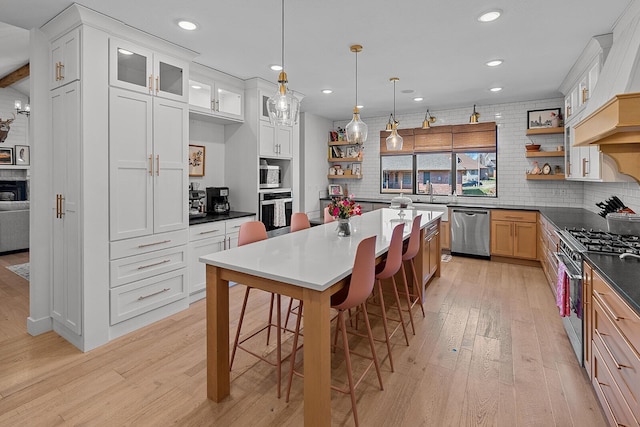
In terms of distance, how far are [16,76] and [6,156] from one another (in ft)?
10.1

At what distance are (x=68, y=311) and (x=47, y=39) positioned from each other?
2356 millimetres

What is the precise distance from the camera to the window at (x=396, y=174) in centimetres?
677

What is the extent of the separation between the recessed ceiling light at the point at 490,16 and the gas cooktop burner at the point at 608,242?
1896 millimetres

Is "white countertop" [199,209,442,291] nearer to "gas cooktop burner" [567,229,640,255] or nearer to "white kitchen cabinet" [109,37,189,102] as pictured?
"gas cooktop burner" [567,229,640,255]

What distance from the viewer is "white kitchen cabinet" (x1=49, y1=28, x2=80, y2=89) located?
2650mm

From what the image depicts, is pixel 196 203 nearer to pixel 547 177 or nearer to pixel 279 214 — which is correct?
pixel 279 214

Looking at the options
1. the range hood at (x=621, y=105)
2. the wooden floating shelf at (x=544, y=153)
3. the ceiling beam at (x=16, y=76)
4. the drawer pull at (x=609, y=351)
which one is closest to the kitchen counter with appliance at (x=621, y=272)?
the drawer pull at (x=609, y=351)

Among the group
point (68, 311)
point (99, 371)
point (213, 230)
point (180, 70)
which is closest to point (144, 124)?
point (180, 70)

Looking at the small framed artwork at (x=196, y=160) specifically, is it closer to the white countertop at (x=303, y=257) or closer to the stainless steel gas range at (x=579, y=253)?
the white countertop at (x=303, y=257)

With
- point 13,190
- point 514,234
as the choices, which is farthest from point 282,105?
point 13,190

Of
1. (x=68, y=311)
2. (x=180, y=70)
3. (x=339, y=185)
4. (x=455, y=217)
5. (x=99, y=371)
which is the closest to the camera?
(x=99, y=371)

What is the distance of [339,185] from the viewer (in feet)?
24.3

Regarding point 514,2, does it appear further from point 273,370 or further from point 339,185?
point 339,185

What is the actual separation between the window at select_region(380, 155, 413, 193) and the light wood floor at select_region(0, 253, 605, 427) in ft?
12.4
